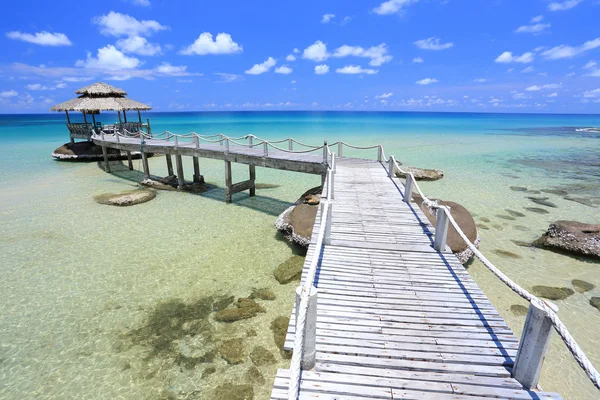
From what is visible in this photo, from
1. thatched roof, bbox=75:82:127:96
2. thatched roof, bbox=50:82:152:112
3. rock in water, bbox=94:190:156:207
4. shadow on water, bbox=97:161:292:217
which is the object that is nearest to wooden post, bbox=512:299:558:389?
shadow on water, bbox=97:161:292:217

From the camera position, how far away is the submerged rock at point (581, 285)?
8198mm

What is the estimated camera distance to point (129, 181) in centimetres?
2117

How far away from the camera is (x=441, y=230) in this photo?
20.8 feet

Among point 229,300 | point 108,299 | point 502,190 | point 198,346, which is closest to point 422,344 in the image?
point 198,346

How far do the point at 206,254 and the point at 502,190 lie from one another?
17.1 metres

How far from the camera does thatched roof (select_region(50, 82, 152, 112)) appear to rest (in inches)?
1008

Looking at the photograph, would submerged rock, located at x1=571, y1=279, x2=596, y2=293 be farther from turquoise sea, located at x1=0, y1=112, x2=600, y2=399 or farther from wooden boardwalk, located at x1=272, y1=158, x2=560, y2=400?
wooden boardwalk, located at x1=272, y1=158, x2=560, y2=400

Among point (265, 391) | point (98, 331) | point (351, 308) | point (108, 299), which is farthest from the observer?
point (108, 299)

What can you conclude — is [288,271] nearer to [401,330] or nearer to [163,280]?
[163,280]

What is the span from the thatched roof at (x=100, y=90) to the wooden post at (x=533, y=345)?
32404 mm

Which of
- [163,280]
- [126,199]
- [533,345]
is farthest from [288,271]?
[126,199]

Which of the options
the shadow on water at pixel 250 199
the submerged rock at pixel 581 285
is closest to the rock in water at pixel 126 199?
the shadow on water at pixel 250 199

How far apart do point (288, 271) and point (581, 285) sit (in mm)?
8110

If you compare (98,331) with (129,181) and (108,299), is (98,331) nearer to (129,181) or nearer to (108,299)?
(108,299)
